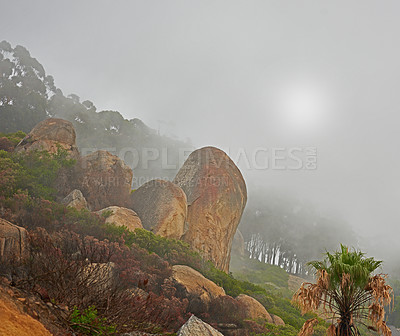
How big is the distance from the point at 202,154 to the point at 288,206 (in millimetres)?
56443

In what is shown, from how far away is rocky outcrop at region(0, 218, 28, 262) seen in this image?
708 centimetres

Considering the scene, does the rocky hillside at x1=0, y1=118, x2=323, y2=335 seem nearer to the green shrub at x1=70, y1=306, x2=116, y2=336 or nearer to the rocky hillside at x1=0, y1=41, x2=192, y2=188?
the green shrub at x1=70, y1=306, x2=116, y2=336

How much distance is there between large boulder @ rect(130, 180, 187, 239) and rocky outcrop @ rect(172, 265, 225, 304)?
5237 millimetres

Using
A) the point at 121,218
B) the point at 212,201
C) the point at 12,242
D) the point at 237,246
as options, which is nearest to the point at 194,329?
the point at 12,242

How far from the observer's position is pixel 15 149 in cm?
1844

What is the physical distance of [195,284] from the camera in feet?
38.7

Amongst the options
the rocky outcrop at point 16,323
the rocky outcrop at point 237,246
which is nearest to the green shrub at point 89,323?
the rocky outcrop at point 16,323

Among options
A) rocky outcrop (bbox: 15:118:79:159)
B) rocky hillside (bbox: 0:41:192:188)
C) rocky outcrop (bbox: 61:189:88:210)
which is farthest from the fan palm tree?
rocky hillside (bbox: 0:41:192:188)

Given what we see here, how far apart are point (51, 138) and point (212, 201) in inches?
443

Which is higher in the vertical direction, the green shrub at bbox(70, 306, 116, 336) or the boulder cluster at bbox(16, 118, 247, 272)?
the boulder cluster at bbox(16, 118, 247, 272)

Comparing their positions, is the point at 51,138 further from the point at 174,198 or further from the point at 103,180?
the point at 174,198

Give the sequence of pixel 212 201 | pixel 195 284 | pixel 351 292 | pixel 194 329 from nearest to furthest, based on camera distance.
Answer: pixel 351 292 → pixel 194 329 → pixel 195 284 → pixel 212 201

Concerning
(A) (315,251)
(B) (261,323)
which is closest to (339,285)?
(B) (261,323)

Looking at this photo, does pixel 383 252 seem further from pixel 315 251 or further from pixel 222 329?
pixel 222 329
